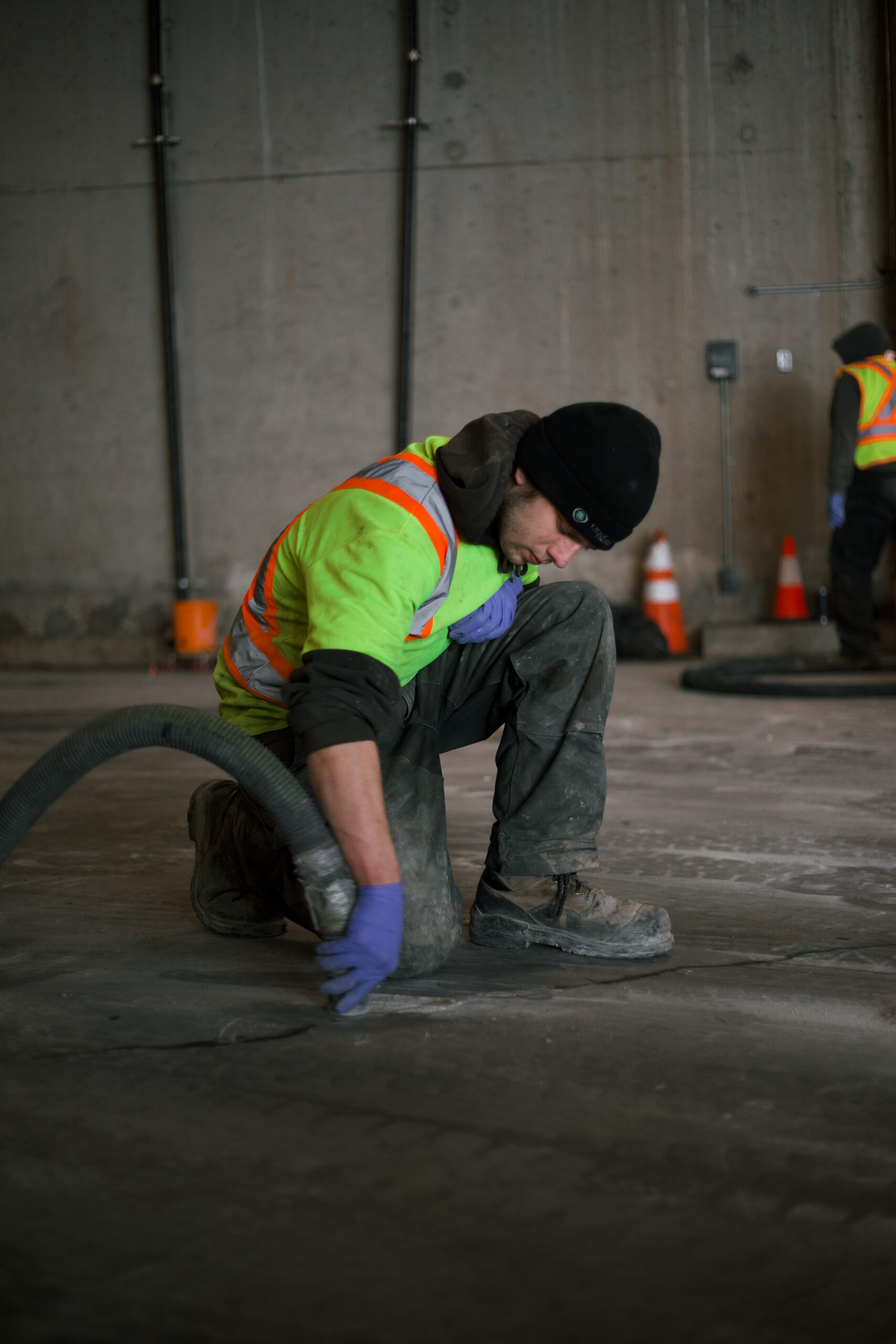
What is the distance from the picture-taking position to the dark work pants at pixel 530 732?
1.82 m

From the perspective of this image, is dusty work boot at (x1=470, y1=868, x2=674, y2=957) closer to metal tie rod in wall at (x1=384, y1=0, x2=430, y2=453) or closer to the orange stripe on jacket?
the orange stripe on jacket

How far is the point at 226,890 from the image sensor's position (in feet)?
6.28

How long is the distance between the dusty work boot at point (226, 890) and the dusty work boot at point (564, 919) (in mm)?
334

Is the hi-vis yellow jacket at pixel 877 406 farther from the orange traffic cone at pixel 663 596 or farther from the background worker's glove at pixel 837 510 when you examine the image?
the orange traffic cone at pixel 663 596

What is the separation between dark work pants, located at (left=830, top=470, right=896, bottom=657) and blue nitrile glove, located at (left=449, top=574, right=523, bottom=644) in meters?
3.93

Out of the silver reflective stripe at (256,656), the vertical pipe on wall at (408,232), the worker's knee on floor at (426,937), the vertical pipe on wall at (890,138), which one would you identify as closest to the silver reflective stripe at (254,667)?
the silver reflective stripe at (256,656)

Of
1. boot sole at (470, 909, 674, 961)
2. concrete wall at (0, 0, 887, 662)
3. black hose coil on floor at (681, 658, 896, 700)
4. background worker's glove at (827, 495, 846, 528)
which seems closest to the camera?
boot sole at (470, 909, 674, 961)

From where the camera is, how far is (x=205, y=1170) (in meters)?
1.14

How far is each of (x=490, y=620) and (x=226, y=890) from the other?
60cm

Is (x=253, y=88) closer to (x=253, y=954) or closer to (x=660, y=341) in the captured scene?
(x=660, y=341)

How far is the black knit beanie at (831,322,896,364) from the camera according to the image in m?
5.36

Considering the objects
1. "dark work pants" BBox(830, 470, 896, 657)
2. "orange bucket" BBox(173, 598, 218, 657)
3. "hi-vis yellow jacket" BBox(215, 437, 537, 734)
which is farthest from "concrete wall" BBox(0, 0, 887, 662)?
"hi-vis yellow jacket" BBox(215, 437, 537, 734)

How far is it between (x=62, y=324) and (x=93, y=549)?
1.23 meters

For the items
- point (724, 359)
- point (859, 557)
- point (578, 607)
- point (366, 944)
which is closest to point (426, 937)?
point (366, 944)
